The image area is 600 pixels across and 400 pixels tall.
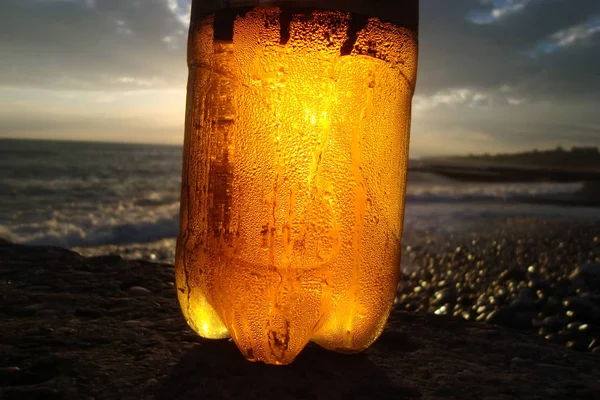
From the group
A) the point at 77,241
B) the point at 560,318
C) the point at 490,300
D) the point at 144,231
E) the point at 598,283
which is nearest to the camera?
the point at 560,318

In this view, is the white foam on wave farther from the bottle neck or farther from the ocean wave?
the ocean wave

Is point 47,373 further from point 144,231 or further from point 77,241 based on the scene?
point 144,231

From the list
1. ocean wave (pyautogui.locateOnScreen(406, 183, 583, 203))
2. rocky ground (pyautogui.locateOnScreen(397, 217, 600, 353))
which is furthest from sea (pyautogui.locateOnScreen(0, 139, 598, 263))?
rocky ground (pyautogui.locateOnScreen(397, 217, 600, 353))

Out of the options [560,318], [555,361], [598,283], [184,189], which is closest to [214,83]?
[184,189]

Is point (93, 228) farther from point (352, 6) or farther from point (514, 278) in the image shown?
point (352, 6)

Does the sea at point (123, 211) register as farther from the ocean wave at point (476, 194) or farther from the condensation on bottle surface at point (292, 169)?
the condensation on bottle surface at point (292, 169)
